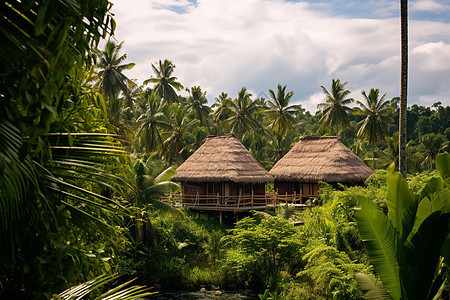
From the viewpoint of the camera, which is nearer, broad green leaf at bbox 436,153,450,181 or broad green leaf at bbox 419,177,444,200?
broad green leaf at bbox 419,177,444,200

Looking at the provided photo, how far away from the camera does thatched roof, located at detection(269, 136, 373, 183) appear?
86.8ft

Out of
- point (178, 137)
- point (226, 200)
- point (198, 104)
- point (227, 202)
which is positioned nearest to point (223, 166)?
point (227, 202)

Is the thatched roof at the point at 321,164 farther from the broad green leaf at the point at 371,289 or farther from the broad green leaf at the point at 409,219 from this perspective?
the broad green leaf at the point at 409,219

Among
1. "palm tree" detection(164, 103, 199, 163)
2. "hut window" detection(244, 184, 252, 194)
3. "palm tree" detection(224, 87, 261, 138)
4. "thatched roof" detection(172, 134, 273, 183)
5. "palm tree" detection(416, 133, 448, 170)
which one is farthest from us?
"palm tree" detection(416, 133, 448, 170)

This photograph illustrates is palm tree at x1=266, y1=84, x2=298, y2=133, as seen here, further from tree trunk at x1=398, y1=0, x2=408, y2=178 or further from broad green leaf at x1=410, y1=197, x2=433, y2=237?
broad green leaf at x1=410, y1=197, x2=433, y2=237

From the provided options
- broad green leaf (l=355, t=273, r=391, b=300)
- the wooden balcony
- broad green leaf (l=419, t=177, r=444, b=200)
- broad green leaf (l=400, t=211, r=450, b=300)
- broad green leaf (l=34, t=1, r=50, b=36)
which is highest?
broad green leaf (l=34, t=1, r=50, b=36)

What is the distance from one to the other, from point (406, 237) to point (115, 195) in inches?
348

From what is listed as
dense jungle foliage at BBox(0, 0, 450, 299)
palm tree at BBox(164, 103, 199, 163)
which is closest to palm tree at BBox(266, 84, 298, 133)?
dense jungle foliage at BBox(0, 0, 450, 299)

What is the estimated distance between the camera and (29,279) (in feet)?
9.25

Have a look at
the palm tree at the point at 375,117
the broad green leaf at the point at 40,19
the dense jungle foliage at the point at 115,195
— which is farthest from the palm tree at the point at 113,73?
the broad green leaf at the point at 40,19

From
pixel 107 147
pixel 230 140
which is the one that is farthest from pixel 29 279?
pixel 230 140

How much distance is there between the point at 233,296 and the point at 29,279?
14914 millimetres

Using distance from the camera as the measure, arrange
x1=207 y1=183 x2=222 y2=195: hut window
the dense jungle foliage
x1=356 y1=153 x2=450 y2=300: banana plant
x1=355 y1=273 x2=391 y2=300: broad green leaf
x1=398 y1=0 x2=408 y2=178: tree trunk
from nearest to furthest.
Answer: the dense jungle foliage
x1=356 y1=153 x2=450 y2=300: banana plant
x1=355 y1=273 x2=391 y2=300: broad green leaf
x1=398 y1=0 x2=408 y2=178: tree trunk
x1=207 y1=183 x2=222 y2=195: hut window

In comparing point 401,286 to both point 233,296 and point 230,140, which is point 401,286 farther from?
point 230,140
